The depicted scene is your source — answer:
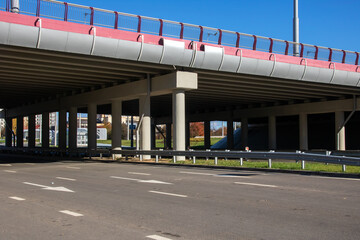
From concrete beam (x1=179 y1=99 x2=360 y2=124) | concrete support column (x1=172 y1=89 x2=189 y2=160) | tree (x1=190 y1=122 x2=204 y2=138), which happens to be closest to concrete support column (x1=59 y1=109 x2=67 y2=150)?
concrete support column (x1=172 y1=89 x2=189 y2=160)

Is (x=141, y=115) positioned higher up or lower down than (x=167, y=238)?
higher up

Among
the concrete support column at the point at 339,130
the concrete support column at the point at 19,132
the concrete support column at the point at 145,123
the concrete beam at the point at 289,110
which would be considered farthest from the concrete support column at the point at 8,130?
the concrete support column at the point at 339,130

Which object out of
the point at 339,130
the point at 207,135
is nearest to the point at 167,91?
the point at 339,130

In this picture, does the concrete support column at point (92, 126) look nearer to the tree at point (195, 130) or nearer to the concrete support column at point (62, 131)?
the concrete support column at point (62, 131)

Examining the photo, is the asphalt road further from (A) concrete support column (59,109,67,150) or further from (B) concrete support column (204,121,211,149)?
(B) concrete support column (204,121,211,149)

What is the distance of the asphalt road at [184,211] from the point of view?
6.47 metres

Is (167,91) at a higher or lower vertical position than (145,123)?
higher

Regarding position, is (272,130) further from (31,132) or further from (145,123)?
(31,132)

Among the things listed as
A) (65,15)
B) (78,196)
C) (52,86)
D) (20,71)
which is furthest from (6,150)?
(78,196)

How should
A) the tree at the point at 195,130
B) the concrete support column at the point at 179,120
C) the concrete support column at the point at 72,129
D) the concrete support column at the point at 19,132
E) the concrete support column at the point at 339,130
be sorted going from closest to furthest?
1. the concrete support column at the point at 179,120
2. the concrete support column at the point at 72,129
3. the concrete support column at the point at 339,130
4. the concrete support column at the point at 19,132
5. the tree at the point at 195,130

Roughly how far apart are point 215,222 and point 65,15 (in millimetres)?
18918

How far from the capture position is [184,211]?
8336 millimetres

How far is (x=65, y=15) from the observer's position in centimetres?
2334

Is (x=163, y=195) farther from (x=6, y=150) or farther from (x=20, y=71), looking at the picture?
(x=6, y=150)
